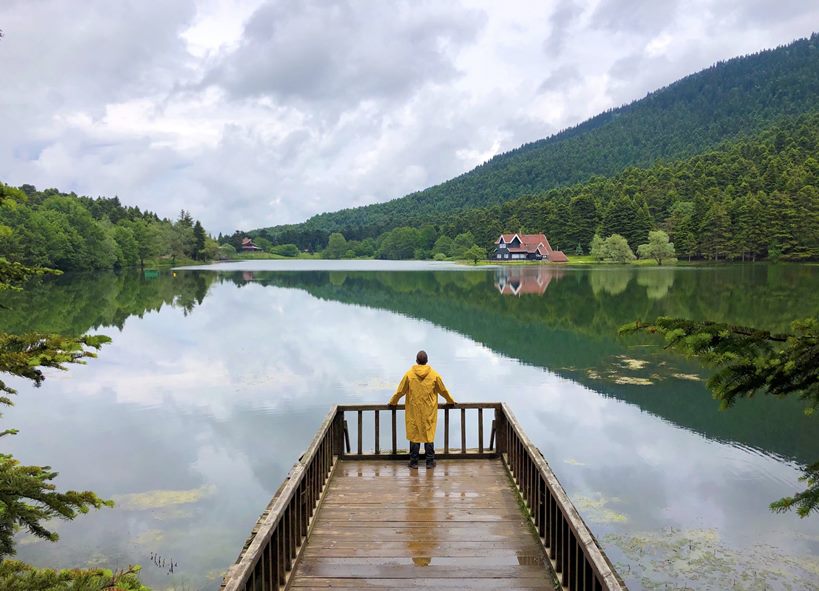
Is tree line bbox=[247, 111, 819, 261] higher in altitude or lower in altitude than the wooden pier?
higher

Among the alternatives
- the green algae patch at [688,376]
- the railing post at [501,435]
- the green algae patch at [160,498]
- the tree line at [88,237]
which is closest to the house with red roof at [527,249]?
the tree line at [88,237]

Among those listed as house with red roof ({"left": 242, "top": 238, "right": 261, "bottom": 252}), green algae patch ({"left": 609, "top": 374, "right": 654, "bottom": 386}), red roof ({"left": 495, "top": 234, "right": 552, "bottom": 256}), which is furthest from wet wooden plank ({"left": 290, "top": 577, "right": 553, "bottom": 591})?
house with red roof ({"left": 242, "top": 238, "right": 261, "bottom": 252})

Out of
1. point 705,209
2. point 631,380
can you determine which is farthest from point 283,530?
point 705,209

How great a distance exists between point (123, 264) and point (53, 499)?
10772cm

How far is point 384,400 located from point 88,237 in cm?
8594

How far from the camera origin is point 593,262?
102 m

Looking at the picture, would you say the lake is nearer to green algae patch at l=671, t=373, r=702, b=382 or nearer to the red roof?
green algae patch at l=671, t=373, r=702, b=382

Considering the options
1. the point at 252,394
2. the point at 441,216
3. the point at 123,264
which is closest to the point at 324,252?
the point at 441,216

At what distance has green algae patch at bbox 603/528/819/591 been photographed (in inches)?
290

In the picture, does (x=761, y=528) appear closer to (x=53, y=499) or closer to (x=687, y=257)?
(x=53, y=499)

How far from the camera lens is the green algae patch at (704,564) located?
736 centimetres

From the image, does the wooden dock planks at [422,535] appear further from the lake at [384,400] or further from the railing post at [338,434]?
the lake at [384,400]

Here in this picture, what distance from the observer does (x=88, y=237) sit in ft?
289

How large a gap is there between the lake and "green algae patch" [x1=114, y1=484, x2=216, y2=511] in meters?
0.04
